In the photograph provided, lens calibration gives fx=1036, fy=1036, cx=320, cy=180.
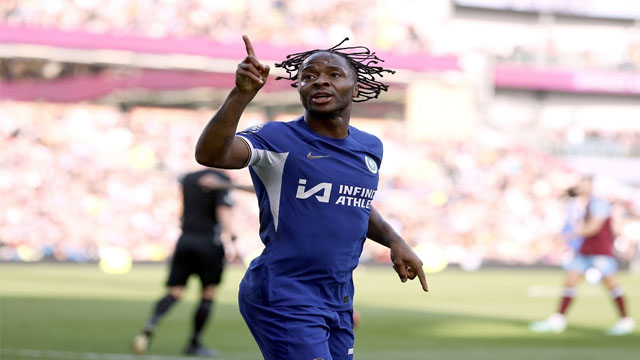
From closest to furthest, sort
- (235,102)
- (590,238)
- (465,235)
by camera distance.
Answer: (235,102) → (590,238) → (465,235)

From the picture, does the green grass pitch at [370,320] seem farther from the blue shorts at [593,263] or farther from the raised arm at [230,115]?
the raised arm at [230,115]

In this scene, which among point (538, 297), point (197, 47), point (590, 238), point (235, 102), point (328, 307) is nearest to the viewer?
point (235, 102)

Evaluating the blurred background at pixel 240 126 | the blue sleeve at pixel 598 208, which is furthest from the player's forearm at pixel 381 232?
the blurred background at pixel 240 126

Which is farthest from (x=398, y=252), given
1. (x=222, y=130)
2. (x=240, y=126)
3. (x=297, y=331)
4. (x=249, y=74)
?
(x=240, y=126)

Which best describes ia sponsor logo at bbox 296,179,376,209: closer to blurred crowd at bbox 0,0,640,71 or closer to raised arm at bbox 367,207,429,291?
raised arm at bbox 367,207,429,291

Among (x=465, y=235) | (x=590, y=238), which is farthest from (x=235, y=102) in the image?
(x=465, y=235)

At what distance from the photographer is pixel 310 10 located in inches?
1582

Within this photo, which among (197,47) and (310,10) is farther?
(310,10)

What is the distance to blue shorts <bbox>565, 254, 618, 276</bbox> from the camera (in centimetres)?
1456

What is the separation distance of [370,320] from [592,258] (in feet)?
10.8

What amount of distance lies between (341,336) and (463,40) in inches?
1860

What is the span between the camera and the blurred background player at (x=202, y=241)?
10883mm

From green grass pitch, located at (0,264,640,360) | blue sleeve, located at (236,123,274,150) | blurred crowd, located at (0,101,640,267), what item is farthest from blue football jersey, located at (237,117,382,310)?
blurred crowd, located at (0,101,640,267)

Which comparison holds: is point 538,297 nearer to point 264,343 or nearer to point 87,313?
point 87,313
